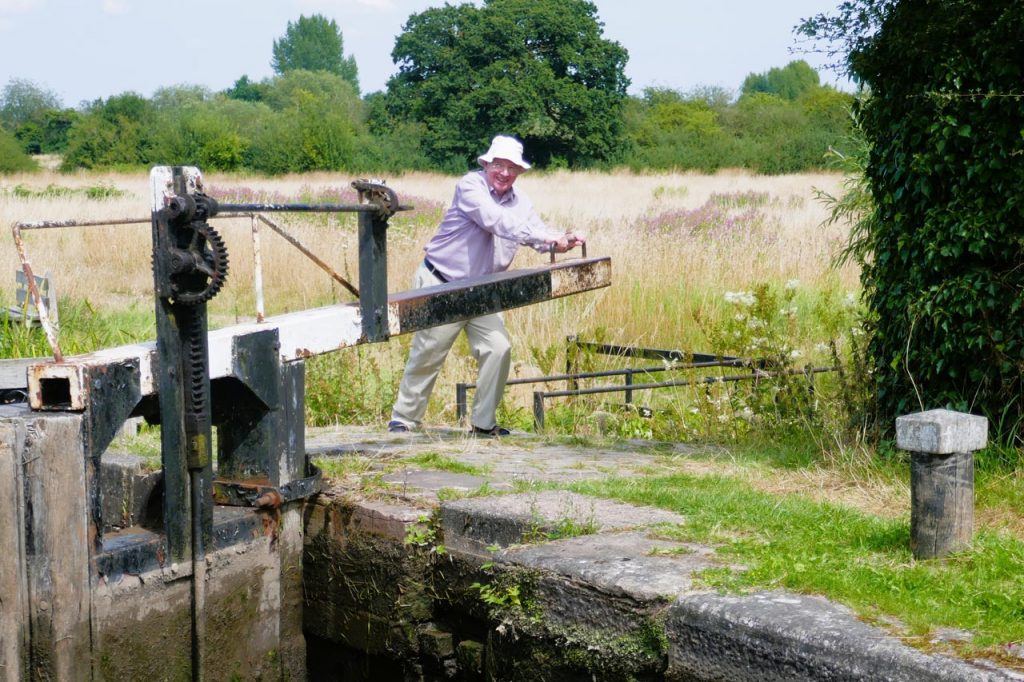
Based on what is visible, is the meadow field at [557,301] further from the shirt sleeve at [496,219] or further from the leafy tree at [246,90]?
the leafy tree at [246,90]

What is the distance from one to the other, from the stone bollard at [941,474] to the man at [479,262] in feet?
10.9

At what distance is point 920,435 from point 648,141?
53532 millimetres

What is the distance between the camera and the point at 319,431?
7508 millimetres

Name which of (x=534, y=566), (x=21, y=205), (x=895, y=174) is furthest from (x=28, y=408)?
Result: (x=21, y=205)

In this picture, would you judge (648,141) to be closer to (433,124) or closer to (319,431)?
(433,124)

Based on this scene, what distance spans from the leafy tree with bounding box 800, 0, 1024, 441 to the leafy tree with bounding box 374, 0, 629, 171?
41998 mm

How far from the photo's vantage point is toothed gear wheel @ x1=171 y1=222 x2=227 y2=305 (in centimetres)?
454

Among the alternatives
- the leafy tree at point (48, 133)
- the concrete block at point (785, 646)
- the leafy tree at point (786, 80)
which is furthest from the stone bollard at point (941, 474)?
the leafy tree at point (786, 80)

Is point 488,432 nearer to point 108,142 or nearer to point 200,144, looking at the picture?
point 200,144

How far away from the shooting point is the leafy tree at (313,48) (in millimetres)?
137625

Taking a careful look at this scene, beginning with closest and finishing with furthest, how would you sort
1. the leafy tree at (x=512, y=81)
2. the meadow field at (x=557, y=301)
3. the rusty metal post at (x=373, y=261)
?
the rusty metal post at (x=373, y=261) → the meadow field at (x=557, y=301) → the leafy tree at (x=512, y=81)

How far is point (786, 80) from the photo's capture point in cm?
12538

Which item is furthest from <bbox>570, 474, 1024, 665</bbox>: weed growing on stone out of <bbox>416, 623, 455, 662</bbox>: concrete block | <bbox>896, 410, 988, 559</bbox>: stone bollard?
<bbox>416, 623, 455, 662</bbox>: concrete block

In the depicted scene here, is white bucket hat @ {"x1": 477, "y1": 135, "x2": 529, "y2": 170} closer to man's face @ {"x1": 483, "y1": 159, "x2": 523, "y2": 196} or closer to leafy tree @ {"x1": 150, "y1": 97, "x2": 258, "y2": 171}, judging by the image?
man's face @ {"x1": 483, "y1": 159, "x2": 523, "y2": 196}
